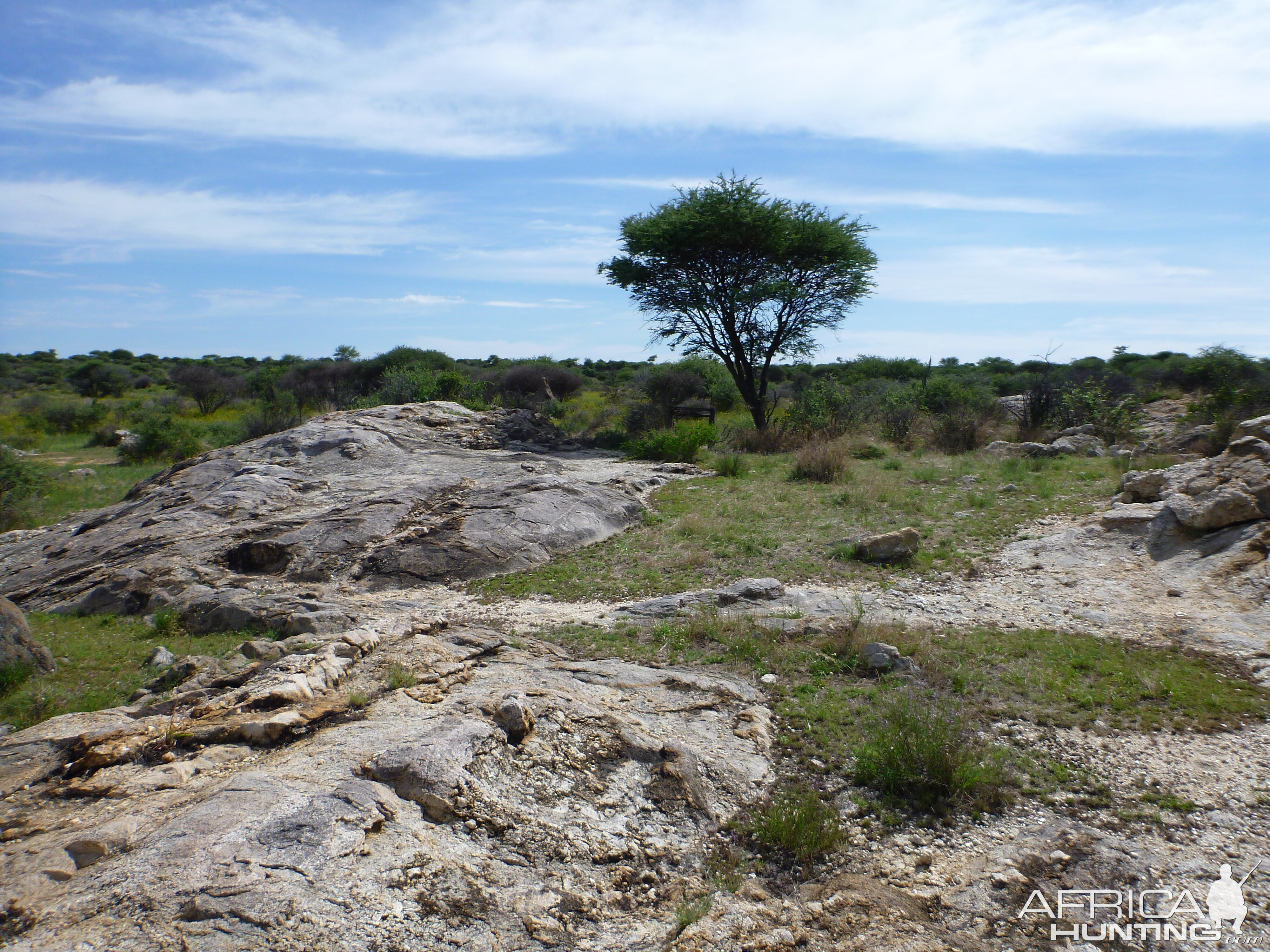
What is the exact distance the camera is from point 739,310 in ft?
62.0

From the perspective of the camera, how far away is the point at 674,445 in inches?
576

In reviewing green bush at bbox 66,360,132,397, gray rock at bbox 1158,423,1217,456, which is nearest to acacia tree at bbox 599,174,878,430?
gray rock at bbox 1158,423,1217,456

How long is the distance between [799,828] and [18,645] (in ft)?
18.3

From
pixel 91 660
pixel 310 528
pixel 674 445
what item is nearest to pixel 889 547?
pixel 310 528

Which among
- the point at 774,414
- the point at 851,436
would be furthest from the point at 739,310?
the point at 851,436

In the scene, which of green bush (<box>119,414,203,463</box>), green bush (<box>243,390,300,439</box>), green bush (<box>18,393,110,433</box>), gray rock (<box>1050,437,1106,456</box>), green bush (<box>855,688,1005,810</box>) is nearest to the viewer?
→ green bush (<box>855,688,1005,810</box>)

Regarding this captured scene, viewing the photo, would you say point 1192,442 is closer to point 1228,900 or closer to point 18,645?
point 1228,900

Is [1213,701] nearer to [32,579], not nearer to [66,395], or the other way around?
[32,579]

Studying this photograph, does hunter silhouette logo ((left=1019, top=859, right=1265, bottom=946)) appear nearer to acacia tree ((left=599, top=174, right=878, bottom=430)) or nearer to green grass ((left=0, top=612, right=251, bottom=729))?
green grass ((left=0, top=612, right=251, bottom=729))

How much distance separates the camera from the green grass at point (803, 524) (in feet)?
25.1

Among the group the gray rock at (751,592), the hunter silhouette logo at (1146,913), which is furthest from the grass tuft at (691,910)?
the gray rock at (751,592)

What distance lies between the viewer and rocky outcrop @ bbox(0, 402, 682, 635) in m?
7.55

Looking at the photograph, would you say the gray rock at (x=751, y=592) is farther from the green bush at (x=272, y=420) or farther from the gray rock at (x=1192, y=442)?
the green bush at (x=272, y=420)

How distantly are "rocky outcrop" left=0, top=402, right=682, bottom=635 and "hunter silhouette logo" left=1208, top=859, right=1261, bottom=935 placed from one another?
6.00 meters
